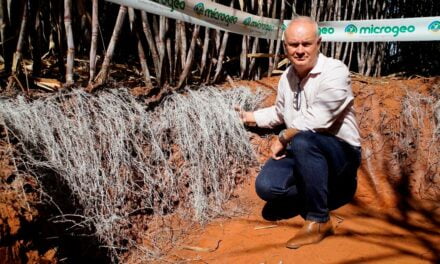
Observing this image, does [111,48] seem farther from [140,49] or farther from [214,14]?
[214,14]

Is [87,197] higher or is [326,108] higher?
[326,108]

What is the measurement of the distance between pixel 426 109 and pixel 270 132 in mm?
1139

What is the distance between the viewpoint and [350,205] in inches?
93.1

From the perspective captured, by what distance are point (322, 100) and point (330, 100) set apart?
38 mm

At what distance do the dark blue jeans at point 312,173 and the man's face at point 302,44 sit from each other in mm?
370

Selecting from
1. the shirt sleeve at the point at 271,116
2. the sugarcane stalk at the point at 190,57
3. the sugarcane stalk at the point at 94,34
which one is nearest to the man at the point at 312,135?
the shirt sleeve at the point at 271,116

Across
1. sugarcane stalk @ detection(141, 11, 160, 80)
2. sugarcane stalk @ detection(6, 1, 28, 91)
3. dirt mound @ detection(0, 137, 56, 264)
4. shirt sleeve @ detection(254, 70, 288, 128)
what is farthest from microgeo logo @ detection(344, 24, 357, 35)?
dirt mound @ detection(0, 137, 56, 264)

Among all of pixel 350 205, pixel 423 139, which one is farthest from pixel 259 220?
pixel 423 139

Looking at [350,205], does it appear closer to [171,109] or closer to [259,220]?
[259,220]

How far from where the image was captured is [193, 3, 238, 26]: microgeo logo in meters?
2.39

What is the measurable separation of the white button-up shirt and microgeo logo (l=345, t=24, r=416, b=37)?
1.27 metres

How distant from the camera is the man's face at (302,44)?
6.26ft

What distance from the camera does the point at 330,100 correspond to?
187 centimetres

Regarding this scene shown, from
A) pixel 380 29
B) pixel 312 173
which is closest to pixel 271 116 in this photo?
pixel 312 173
